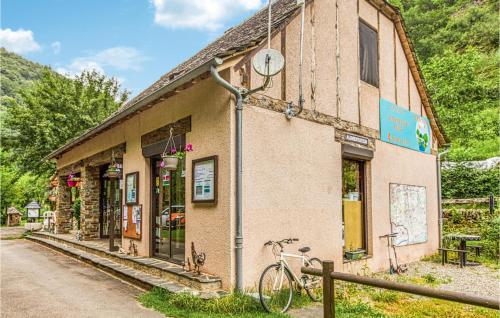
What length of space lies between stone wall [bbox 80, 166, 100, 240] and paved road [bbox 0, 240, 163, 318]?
2275 mm

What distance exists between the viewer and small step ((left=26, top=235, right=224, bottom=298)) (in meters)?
5.65

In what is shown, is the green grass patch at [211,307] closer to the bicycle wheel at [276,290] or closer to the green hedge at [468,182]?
the bicycle wheel at [276,290]

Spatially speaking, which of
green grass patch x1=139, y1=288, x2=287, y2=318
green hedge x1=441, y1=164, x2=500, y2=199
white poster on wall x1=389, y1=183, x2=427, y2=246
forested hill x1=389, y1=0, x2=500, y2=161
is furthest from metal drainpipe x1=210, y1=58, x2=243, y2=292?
forested hill x1=389, y1=0, x2=500, y2=161

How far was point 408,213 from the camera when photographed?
9875 mm

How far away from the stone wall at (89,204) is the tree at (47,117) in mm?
7296

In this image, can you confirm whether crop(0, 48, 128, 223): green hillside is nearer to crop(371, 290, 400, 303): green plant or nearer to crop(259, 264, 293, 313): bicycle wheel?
crop(259, 264, 293, 313): bicycle wheel

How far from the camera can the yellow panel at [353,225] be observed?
809 centimetres

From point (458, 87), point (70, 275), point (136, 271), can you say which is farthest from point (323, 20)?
point (458, 87)

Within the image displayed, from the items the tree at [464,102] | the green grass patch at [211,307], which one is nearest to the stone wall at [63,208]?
the green grass patch at [211,307]

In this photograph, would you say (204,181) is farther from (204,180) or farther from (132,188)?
(132,188)

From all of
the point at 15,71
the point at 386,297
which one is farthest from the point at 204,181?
the point at 15,71

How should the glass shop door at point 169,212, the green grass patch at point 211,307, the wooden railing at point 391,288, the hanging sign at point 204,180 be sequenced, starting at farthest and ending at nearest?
1. the glass shop door at point 169,212
2. the hanging sign at point 204,180
3. the green grass patch at point 211,307
4. the wooden railing at point 391,288

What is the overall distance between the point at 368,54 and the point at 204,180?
5290 millimetres

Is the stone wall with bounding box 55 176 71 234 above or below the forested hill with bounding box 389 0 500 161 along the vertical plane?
below
